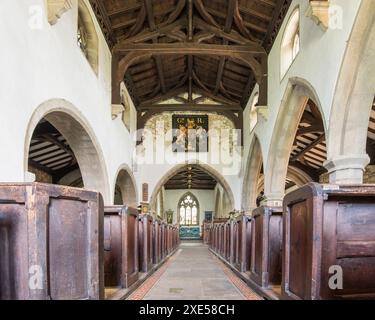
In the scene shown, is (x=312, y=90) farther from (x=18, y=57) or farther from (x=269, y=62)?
(x=18, y=57)

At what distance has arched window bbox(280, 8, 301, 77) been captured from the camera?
788 centimetres

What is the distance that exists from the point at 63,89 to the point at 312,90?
424 centimetres

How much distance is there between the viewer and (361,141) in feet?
17.0

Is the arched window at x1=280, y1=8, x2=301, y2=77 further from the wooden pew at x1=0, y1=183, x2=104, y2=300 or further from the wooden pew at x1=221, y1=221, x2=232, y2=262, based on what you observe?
the wooden pew at x1=0, y1=183, x2=104, y2=300

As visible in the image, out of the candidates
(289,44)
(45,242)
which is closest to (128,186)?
(289,44)

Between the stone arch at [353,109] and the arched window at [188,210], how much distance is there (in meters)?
21.6

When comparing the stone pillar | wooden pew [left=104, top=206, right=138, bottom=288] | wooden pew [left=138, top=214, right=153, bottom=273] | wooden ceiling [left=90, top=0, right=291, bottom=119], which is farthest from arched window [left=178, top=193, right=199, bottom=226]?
wooden pew [left=104, top=206, right=138, bottom=288]

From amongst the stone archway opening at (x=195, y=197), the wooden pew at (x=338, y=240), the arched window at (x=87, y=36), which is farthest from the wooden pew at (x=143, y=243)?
the stone archway opening at (x=195, y=197)

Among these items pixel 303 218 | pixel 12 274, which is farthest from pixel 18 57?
pixel 303 218

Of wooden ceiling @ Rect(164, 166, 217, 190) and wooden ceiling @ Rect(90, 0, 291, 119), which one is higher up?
wooden ceiling @ Rect(90, 0, 291, 119)

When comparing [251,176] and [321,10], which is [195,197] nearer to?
[251,176]

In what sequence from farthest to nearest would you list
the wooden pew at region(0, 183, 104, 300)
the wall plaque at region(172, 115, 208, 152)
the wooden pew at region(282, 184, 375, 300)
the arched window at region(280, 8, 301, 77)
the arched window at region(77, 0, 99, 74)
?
the wall plaque at region(172, 115, 208, 152), the arched window at region(280, 8, 301, 77), the arched window at region(77, 0, 99, 74), the wooden pew at region(282, 184, 375, 300), the wooden pew at region(0, 183, 104, 300)

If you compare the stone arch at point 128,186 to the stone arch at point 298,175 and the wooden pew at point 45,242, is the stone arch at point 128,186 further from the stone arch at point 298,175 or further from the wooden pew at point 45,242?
the wooden pew at point 45,242

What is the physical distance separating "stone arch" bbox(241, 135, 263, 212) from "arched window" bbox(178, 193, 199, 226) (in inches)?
504
